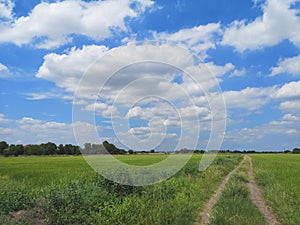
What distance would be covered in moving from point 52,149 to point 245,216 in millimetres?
102812

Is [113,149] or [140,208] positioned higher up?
[113,149]

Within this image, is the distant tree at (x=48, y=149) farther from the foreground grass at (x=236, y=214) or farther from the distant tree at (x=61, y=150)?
the foreground grass at (x=236, y=214)

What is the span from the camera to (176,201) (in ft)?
29.0

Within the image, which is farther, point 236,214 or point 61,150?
point 61,150

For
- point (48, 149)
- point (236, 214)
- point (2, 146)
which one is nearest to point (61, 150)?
point (48, 149)

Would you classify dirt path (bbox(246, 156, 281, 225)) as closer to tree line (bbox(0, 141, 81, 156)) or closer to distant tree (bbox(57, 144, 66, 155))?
tree line (bbox(0, 141, 81, 156))

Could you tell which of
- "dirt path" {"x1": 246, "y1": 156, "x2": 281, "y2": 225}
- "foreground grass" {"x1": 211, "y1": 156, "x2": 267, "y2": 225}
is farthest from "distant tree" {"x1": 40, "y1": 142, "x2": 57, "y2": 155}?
"foreground grass" {"x1": 211, "y1": 156, "x2": 267, "y2": 225}

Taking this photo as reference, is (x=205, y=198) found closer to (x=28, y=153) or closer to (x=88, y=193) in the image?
(x=88, y=193)

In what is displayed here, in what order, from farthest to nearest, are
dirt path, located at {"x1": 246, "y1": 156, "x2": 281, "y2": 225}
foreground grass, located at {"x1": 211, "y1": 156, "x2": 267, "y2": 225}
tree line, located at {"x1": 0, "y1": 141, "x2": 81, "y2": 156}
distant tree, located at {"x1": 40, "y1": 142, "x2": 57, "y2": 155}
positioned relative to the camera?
distant tree, located at {"x1": 40, "y1": 142, "x2": 57, "y2": 155}
tree line, located at {"x1": 0, "y1": 141, "x2": 81, "y2": 156}
dirt path, located at {"x1": 246, "y1": 156, "x2": 281, "y2": 225}
foreground grass, located at {"x1": 211, "y1": 156, "x2": 267, "y2": 225}

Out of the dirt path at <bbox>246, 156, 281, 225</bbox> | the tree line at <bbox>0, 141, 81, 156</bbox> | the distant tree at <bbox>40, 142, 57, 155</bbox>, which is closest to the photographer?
the dirt path at <bbox>246, 156, 281, 225</bbox>

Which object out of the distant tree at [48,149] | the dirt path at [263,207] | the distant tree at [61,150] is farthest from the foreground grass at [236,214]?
the distant tree at [48,149]

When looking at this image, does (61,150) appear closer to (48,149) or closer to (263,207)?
(48,149)

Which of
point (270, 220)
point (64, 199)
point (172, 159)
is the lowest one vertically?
point (270, 220)

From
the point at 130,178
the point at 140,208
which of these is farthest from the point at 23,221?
the point at 130,178
